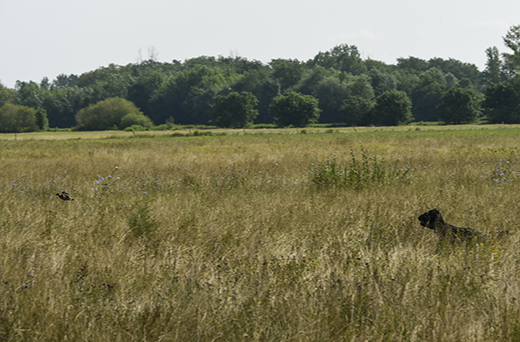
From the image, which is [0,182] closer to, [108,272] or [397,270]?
[108,272]

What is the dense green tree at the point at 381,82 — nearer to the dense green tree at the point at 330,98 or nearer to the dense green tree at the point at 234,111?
the dense green tree at the point at 330,98

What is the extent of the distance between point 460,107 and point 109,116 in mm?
89156

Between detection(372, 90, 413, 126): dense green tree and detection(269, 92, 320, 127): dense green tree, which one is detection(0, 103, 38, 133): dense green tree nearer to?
detection(269, 92, 320, 127): dense green tree

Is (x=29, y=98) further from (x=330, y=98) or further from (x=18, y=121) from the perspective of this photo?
(x=330, y=98)

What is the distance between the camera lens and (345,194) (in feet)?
26.4

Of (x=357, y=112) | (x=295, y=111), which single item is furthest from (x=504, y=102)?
(x=295, y=111)

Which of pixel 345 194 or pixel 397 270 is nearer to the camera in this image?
pixel 397 270

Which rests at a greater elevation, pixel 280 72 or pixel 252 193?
pixel 280 72

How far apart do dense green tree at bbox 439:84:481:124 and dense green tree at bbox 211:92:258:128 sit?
45.2 m

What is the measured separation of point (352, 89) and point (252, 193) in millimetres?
113461

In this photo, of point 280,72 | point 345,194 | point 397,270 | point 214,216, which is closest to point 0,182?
point 214,216

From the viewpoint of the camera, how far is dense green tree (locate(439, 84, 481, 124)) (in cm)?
9931

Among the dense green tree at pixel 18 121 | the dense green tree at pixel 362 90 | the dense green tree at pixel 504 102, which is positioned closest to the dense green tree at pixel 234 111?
the dense green tree at pixel 362 90

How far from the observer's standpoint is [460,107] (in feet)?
327
